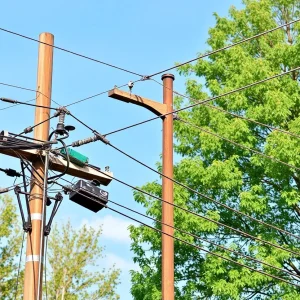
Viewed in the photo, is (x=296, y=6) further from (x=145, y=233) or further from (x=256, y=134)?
(x=145, y=233)

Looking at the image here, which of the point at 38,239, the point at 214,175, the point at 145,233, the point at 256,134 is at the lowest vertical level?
the point at 38,239

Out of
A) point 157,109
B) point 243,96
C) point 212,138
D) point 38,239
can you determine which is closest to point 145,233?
point 212,138

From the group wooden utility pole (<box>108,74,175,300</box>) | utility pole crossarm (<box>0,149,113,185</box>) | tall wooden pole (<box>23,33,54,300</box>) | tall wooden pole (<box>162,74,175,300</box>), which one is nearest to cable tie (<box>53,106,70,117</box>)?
tall wooden pole (<box>23,33,54,300</box>)

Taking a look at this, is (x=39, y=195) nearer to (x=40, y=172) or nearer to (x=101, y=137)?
(x=40, y=172)

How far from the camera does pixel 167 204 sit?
1090cm

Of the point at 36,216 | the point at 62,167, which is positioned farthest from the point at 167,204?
the point at 36,216

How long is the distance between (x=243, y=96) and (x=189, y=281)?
427 cm

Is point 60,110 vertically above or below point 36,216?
above

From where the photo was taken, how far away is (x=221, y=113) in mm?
16391

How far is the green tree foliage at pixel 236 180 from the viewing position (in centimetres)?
1486

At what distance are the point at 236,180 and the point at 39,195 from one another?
6.61m

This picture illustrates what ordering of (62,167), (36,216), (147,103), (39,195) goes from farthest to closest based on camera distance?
(147,103) < (62,167) < (39,195) < (36,216)

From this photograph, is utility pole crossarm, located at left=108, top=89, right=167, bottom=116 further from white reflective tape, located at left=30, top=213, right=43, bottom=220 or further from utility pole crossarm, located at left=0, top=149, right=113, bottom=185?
white reflective tape, located at left=30, top=213, right=43, bottom=220

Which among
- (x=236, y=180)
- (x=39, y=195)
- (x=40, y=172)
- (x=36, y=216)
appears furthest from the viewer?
(x=236, y=180)
